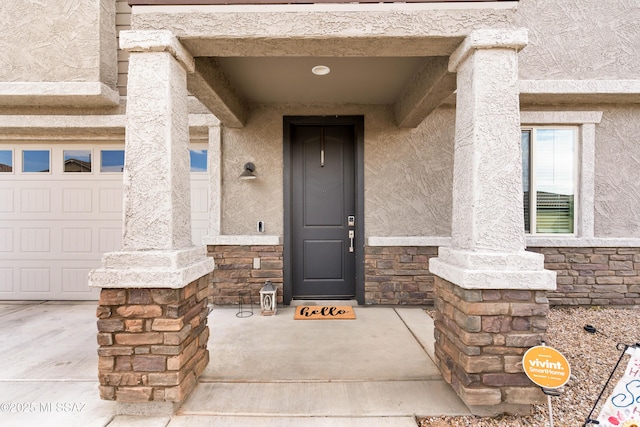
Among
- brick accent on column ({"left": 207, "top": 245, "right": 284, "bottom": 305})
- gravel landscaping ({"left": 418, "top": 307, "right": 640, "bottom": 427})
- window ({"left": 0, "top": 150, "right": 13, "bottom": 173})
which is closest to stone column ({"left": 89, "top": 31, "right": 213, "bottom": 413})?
gravel landscaping ({"left": 418, "top": 307, "right": 640, "bottom": 427})

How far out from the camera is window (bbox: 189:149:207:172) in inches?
175

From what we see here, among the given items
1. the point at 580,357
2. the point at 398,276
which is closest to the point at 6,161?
the point at 398,276

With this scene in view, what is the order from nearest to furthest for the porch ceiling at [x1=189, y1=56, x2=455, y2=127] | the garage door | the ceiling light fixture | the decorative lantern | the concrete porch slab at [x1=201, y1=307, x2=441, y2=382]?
the concrete porch slab at [x1=201, y1=307, x2=441, y2=382], the porch ceiling at [x1=189, y1=56, x2=455, y2=127], the ceiling light fixture, the decorative lantern, the garage door

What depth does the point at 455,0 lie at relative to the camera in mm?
2117

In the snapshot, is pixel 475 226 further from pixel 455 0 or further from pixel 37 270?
pixel 37 270

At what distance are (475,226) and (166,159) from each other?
200 centimetres

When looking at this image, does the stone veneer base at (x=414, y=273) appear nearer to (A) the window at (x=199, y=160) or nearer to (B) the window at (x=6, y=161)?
(A) the window at (x=199, y=160)

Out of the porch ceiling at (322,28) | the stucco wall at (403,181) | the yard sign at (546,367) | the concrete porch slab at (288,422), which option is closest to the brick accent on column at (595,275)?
the stucco wall at (403,181)

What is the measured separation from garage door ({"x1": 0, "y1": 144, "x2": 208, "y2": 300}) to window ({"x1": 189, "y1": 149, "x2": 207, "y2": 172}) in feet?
0.16

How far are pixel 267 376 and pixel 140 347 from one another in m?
0.93

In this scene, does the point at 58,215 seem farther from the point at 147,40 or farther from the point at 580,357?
the point at 580,357

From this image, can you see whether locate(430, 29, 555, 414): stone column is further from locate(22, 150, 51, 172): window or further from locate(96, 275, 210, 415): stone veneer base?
locate(22, 150, 51, 172): window

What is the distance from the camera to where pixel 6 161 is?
4.39 m

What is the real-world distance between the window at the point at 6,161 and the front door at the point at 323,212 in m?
3.86
